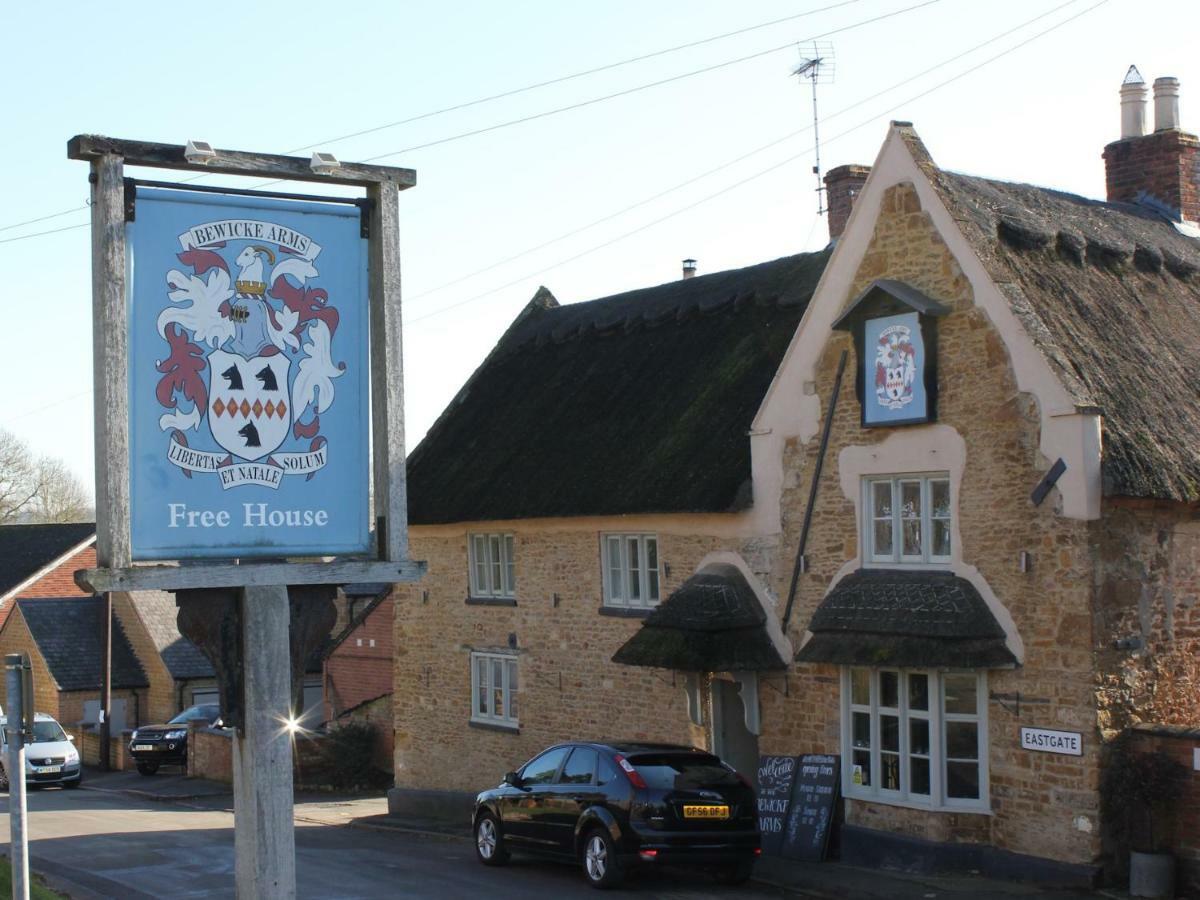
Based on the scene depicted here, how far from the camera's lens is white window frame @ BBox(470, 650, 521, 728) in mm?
24031

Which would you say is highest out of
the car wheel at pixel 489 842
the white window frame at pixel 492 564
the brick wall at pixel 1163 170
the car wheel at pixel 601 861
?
the brick wall at pixel 1163 170

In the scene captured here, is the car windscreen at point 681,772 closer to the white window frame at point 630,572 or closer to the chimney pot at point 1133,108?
the white window frame at point 630,572

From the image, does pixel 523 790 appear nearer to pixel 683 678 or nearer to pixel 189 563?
pixel 683 678

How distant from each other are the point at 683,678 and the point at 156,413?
12404mm

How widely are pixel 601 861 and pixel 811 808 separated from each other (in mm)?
3137

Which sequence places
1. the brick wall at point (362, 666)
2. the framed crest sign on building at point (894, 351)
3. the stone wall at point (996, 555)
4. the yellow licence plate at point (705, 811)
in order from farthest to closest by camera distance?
1. the brick wall at point (362, 666)
2. the framed crest sign on building at point (894, 351)
3. the yellow licence plate at point (705, 811)
4. the stone wall at point (996, 555)

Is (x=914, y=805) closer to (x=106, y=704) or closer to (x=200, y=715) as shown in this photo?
(x=200, y=715)

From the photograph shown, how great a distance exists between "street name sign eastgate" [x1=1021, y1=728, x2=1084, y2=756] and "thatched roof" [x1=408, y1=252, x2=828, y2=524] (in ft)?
16.8

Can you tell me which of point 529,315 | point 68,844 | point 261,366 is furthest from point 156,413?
point 529,315

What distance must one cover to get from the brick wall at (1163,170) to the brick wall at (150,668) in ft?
103

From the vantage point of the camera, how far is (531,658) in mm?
23328

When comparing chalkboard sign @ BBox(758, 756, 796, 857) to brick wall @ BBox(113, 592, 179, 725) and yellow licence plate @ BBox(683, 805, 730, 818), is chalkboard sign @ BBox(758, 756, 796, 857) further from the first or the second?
brick wall @ BBox(113, 592, 179, 725)

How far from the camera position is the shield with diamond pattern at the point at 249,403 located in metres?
8.91

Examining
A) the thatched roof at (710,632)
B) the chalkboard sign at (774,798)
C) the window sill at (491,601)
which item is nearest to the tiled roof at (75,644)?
the window sill at (491,601)
